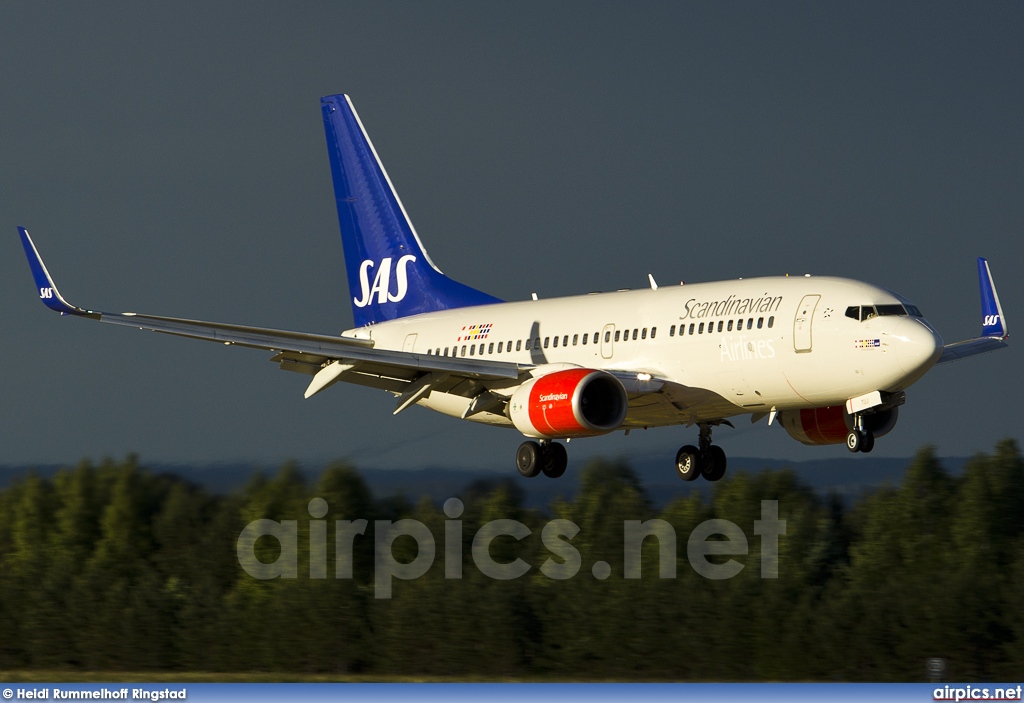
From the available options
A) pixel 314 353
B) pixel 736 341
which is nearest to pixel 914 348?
pixel 736 341

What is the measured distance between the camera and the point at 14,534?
90625mm

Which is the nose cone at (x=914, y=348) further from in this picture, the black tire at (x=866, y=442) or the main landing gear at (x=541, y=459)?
the main landing gear at (x=541, y=459)

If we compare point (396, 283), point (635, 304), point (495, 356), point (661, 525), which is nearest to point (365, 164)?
point (396, 283)

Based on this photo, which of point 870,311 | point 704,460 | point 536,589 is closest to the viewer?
point 870,311

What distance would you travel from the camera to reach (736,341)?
35.1 meters

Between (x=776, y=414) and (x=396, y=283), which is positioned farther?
(x=396, y=283)

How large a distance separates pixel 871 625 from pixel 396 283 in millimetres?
31500

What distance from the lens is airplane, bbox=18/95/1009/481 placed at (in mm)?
33906

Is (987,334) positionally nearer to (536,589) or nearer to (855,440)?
(855,440)

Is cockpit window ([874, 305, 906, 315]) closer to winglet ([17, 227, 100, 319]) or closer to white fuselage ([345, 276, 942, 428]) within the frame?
white fuselage ([345, 276, 942, 428])

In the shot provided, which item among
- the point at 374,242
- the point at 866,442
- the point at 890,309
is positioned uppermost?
the point at 374,242

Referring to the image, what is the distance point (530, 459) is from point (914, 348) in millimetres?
10573

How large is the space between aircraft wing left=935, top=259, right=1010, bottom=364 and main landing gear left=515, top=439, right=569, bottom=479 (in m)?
10.3

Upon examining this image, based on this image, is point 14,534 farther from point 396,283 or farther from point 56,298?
point 56,298
